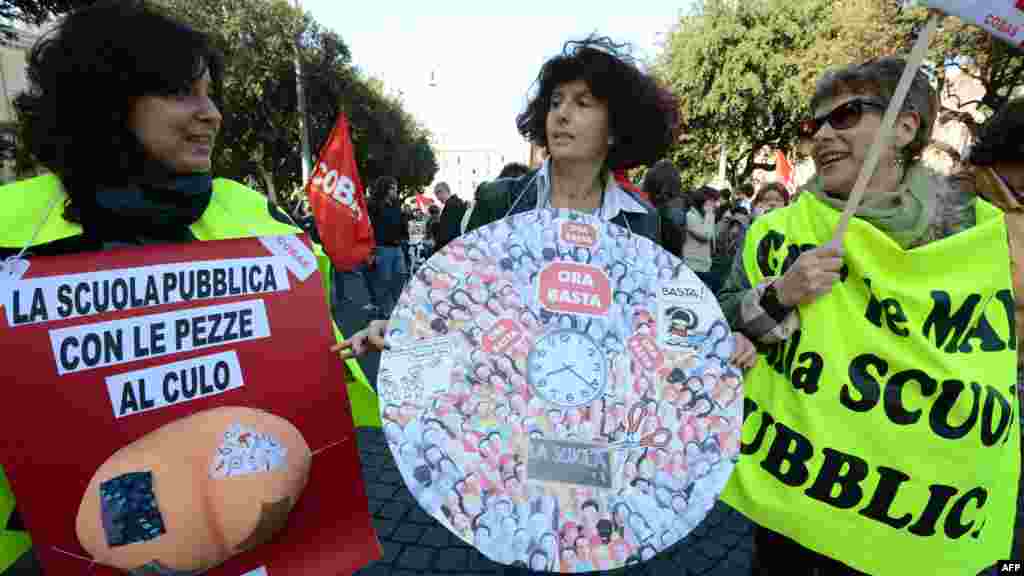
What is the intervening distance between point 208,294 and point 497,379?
704 millimetres

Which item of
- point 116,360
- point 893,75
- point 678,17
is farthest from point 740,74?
point 116,360

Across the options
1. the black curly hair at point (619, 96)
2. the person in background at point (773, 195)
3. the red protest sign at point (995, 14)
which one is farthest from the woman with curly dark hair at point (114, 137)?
the person in background at point (773, 195)

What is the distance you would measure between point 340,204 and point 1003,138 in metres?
5.75

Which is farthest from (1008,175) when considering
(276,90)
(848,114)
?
(276,90)

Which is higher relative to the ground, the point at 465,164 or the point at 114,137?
the point at 114,137

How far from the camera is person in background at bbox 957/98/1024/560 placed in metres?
1.54

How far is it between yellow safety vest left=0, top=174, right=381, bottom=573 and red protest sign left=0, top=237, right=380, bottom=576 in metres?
0.08

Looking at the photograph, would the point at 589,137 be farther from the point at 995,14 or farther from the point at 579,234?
the point at 995,14

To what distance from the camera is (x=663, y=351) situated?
127 centimetres

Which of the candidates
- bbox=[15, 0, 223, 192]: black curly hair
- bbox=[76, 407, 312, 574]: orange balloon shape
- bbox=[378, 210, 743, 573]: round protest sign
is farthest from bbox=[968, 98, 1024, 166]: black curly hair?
bbox=[15, 0, 223, 192]: black curly hair

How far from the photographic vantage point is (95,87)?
1.26 m

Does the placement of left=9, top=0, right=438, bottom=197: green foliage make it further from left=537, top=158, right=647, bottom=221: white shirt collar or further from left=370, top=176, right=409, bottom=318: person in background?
left=537, top=158, right=647, bottom=221: white shirt collar

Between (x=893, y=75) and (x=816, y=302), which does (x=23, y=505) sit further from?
(x=893, y=75)

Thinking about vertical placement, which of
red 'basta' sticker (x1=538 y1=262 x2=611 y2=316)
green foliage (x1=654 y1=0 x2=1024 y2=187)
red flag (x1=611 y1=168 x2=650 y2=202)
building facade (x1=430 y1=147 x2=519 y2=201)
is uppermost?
green foliage (x1=654 y1=0 x2=1024 y2=187)
